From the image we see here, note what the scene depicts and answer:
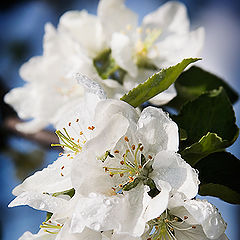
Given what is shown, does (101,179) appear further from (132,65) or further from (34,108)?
(34,108)

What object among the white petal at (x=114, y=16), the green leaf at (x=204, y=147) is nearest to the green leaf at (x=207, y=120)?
the green leaf at (x=204, y=147)

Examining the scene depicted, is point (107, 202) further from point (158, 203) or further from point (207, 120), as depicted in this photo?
point (207, 120)

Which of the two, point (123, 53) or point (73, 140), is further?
point (123, 53)

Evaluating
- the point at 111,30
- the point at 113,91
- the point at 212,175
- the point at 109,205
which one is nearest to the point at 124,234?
the point at 109,205

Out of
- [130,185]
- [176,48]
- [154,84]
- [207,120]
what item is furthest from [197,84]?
[130,185]

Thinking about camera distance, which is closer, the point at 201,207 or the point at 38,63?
the point at 201,207

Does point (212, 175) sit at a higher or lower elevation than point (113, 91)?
lower
